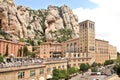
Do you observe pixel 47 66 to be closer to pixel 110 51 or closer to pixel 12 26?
pixel 12 26

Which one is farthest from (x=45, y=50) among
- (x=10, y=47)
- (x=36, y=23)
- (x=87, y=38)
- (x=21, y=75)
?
(x=21, y=75)

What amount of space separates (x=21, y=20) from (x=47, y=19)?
944 inches

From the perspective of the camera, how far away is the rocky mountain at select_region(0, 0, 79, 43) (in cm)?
11725

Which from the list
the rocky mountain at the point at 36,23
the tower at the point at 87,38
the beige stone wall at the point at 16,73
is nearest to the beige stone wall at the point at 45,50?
the rocky mountain at the point at 36,23

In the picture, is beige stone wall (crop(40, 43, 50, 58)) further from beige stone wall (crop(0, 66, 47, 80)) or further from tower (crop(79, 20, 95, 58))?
beige stone wall (crop(0, 66, 47, 80))

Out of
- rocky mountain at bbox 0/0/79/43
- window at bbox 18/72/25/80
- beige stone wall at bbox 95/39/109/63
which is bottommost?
window at bbox 18/72/25/80

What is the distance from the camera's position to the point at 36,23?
159250 mm

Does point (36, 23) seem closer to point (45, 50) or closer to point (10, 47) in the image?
point (45, 50)

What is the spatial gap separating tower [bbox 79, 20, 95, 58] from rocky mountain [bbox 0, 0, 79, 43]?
35598mm

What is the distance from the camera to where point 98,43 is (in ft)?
402

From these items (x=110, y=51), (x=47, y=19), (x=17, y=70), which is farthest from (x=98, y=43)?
(x=17, y=70)

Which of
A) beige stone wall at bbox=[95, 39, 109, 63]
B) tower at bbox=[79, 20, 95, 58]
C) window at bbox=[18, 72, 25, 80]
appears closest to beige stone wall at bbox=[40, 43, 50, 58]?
tower at bbox=[79, 20, 95, 58]

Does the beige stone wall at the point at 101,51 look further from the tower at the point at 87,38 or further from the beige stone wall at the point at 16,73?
the beige stone wall at the point at 16,73

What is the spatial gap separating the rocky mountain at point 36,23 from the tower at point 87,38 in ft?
117
